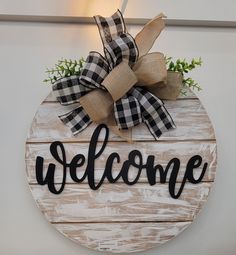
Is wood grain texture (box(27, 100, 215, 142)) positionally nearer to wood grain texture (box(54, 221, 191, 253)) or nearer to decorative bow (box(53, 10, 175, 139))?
decorative bow (box(53, 10, 175, 139))

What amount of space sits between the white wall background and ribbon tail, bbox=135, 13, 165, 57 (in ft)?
0.32

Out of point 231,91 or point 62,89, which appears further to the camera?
point 231,91

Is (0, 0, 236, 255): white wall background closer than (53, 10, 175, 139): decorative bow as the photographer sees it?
No

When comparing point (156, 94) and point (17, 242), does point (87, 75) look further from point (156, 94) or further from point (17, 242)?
point (17, 242)

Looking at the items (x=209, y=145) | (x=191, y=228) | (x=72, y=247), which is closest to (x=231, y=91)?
(x=209, y=145)

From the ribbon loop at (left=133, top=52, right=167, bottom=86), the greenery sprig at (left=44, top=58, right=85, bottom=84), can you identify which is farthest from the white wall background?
the ribbon loop at (left=133, top=52, right=167, bottom=86)

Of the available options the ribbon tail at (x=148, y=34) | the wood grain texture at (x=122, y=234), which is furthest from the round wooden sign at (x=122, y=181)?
the ribbon tail at (x=148, y=34)

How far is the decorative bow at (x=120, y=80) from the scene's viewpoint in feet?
2.09

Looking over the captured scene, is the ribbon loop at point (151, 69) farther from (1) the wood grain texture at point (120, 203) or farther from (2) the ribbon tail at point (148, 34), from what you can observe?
(1) the wood grain texture at point (120, 203)

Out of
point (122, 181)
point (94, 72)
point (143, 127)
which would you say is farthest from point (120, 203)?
point (94, 72)

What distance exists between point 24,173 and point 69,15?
13.3 inches

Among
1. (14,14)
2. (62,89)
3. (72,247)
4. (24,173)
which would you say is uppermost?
(14,14)

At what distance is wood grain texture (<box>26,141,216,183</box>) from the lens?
69 centimetres

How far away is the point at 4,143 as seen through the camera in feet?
2.45
